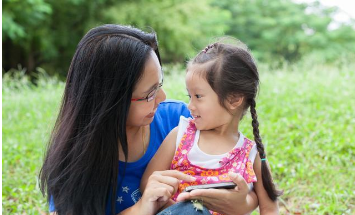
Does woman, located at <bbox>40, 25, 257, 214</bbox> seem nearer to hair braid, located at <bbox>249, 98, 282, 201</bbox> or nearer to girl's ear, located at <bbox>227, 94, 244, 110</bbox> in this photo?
hair braid, located at <bbox>249, 98, 282, 201</bbox>

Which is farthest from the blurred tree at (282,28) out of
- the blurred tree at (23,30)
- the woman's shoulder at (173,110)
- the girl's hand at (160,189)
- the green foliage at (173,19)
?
the girl's hand at (160,189)

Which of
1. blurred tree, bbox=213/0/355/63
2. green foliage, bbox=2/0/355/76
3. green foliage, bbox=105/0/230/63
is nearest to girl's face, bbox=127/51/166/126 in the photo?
green foliage, bbox=2/0/355/76

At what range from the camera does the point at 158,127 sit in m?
2.52

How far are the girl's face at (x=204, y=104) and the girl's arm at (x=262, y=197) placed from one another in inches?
10.1

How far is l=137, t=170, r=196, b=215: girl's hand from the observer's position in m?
2.02

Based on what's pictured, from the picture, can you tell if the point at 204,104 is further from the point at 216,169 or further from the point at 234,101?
the point at 216,169

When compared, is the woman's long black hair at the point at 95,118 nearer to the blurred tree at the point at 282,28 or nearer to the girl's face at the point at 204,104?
the girl's face at the point at 204,104

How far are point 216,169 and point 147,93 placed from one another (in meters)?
0.45

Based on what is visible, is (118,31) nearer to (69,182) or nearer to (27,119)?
(69,182)

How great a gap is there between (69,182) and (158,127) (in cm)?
55

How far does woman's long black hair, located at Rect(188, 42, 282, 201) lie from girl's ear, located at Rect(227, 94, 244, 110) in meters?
0.02

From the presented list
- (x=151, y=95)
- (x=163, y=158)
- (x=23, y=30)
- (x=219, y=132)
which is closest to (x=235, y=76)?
(x=219, y=132)

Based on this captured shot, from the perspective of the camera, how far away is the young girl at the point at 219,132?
7.27 feet

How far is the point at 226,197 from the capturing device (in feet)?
6.72
